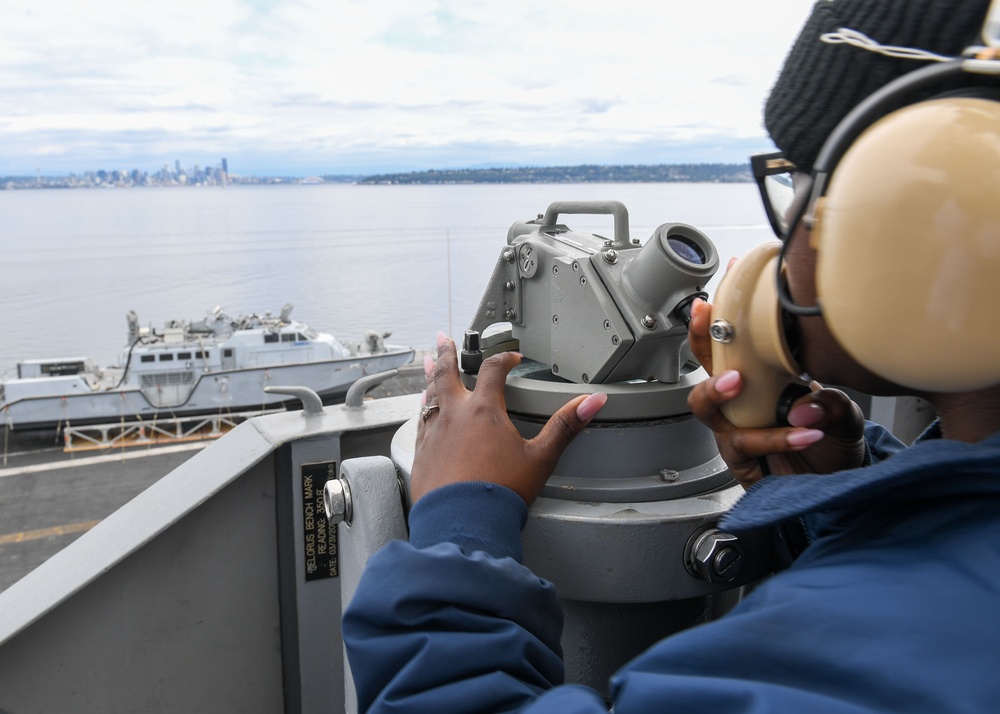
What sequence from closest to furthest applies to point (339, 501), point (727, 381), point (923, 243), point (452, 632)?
point (923, 243)
point (452, 632)
point (727, 381)
point (339, 501)

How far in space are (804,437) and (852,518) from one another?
257mm

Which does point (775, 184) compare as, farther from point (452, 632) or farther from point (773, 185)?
point (452, 632)

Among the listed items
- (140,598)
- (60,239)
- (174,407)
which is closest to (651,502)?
(140,598)

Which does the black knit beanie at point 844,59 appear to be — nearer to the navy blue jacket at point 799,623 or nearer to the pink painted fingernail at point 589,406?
the navy blue jacket at point 799,623

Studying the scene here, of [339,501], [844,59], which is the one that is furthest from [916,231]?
[339,501]

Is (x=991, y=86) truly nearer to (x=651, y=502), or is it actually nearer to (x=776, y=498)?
(x=776, y=498)

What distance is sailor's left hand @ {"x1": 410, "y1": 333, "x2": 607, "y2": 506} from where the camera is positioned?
121 centimetres

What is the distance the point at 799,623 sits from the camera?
69 centimetres

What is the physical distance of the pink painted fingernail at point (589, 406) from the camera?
134cm

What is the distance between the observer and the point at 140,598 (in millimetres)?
2107

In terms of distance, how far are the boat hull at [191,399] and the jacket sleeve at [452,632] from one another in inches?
723

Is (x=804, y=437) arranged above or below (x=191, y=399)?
above

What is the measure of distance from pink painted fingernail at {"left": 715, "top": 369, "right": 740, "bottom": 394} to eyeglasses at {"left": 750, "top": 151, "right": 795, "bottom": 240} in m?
0.20

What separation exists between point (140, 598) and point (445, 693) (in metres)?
1.53
